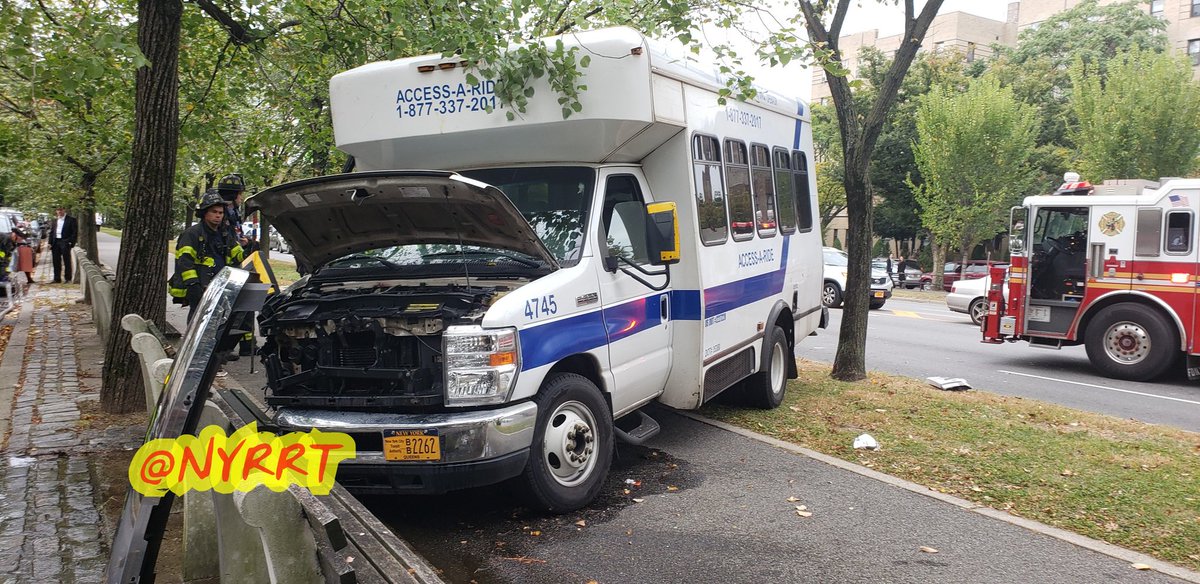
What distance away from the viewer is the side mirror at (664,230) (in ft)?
18.4

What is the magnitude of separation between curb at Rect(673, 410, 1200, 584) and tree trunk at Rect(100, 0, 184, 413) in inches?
193

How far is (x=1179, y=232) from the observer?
11.4m

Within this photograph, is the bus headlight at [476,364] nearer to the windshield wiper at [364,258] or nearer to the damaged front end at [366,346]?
the damaged front end at [366,346]

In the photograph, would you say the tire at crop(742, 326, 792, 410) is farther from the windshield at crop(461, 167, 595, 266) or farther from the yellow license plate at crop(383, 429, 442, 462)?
the yellow license plate at crop(383, 429, 442, 462)

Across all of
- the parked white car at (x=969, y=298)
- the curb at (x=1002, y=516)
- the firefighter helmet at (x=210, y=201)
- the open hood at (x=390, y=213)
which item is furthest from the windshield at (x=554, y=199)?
the parked white car at (x=969, y=298)

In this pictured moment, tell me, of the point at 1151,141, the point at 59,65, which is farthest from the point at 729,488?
the point at 1151,141

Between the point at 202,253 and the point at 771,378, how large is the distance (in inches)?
207

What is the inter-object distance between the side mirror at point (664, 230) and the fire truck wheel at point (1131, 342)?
8854 mm

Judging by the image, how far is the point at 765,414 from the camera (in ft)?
26.6

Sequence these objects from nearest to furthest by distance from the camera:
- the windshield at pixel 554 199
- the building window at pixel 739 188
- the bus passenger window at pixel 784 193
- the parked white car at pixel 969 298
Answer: the windshield at pixel 554 199, the building window at pixel 739 188, the bus passenger window at pixel 784 193, the parked white car at pixel 969 298

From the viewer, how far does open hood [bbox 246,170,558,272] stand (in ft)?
16.1

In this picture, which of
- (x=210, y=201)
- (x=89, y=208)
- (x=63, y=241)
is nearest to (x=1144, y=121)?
(x=210, y=201)

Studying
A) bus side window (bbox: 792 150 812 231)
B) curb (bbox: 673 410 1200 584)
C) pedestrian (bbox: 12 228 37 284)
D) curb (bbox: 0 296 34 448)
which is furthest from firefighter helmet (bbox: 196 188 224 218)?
pedestrian (bbox: 12 228 37 284)

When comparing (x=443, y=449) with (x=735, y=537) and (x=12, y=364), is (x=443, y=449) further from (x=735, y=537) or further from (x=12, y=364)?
(x=12, y=364)
